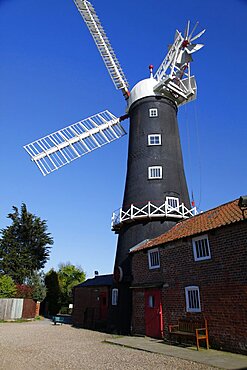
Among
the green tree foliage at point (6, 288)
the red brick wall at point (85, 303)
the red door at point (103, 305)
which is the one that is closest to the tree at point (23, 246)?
the green tree foliage at point (6, 288)

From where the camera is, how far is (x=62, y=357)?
10430 millimetres

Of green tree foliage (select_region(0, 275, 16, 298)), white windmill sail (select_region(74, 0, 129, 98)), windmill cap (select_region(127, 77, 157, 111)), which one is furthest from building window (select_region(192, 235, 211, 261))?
green tree foliage (select_region(0, 275, 16, 298))

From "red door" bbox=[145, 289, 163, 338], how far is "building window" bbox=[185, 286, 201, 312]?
212 centimetres

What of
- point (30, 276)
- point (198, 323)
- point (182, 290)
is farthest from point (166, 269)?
point (30, 276)

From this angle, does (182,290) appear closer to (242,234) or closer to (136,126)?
(242,234)

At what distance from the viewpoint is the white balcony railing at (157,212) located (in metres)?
18.1

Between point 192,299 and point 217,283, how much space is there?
1.74 m

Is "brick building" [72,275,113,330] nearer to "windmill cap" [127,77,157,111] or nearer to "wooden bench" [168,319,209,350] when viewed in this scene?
"wooden bench" [168,319,209,350]

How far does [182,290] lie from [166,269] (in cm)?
153

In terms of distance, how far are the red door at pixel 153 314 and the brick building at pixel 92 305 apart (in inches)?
297

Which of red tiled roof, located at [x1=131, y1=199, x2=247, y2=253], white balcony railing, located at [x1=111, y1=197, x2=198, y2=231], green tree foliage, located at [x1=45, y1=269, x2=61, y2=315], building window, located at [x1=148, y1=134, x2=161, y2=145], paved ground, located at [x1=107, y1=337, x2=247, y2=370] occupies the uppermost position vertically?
building window, located at [x1=148, y1=134, x2=161, y2=145]

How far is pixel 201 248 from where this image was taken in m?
13.1

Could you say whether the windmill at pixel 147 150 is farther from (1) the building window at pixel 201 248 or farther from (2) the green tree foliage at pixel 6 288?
(2) the green tree foliage at pixel 6 288

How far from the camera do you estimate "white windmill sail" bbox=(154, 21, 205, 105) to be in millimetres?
21578
